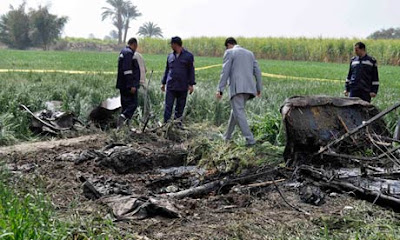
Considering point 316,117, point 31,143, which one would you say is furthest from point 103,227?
point 31,143

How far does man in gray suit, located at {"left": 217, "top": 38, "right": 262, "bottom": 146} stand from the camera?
7566 mm

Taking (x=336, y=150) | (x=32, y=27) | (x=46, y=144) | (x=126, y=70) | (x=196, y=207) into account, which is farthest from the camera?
(x=32, y=27)

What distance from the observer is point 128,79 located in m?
8.52

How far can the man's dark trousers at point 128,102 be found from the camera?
882cm

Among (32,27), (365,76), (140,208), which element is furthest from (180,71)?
(32,27)

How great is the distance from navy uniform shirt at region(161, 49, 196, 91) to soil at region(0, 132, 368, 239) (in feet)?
8.93

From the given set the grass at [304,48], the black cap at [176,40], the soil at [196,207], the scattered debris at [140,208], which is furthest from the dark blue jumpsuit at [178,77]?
the grass at [304,48]

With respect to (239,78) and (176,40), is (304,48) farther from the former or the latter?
(239,78)

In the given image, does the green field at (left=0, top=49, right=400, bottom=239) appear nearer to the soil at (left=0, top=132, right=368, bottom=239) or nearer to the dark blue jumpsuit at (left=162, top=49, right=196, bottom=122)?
the soil at (left=0, top=132, right=368, bottom=239)

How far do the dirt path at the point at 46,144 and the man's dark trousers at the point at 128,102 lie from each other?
2.11 feet

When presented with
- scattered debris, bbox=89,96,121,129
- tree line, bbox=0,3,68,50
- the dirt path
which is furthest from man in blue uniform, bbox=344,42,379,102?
tree line, bbox=0,3,68,50

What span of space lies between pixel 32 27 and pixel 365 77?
5899cm

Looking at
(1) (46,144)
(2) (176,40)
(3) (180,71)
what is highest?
(2) (176,40)

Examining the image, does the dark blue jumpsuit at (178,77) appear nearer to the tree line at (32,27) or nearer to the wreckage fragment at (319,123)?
the wreckage fragment at (319,123)
